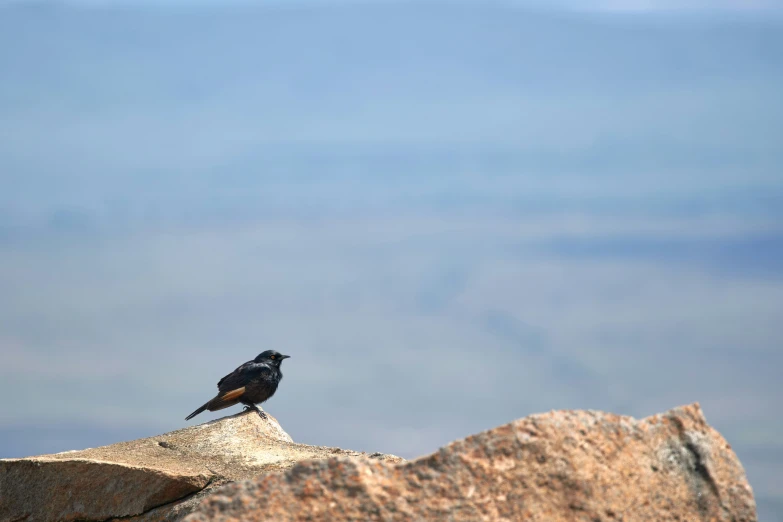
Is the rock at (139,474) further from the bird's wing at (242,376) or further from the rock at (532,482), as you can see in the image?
the rock at (532,482)

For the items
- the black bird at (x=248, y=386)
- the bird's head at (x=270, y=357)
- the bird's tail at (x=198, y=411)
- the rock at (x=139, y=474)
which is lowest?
the rock at (x=139, y=474)

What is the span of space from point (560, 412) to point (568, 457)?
0.23 m

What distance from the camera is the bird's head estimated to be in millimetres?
10109

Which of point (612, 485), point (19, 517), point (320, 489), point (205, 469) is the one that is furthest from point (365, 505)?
point (19, 517)

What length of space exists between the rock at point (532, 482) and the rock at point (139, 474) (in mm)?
3367

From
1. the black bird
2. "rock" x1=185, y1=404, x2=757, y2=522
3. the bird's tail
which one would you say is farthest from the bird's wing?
"rock" x1=185, y1=404, x2=757, y2=522

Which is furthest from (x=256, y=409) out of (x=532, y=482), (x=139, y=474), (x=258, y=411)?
(x=532, y=482)

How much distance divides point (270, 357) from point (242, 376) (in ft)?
1.59

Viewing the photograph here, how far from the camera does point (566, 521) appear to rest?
3.62 metres

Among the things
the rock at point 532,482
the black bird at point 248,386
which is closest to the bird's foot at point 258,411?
the black bird at point 248,386

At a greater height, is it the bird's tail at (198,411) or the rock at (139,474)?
the bird's tail at (198,411)

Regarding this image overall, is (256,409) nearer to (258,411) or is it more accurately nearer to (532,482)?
(258,411)

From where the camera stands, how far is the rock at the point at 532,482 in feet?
11.7

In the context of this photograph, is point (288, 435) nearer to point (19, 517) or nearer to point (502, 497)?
point (19, 517)
